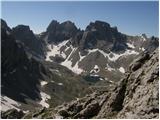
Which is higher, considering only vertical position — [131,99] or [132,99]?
[131,99]

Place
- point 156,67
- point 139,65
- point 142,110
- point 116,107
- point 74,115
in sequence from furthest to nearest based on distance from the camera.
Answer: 1. point 74,115
2. point 139,65
3. point 116,107
4. point 156,67
5. point 142,110

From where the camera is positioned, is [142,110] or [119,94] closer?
[142,110]

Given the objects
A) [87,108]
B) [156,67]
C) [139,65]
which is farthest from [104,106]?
[156,67]

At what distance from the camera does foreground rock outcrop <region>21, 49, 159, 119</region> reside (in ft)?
142

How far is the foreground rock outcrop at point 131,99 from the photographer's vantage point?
43.2m

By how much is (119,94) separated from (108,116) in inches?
158

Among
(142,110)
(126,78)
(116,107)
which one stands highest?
(126,78)

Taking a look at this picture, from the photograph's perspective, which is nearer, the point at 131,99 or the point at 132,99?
the point at 132,99

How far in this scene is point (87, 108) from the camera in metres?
57.7

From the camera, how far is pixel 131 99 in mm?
48906

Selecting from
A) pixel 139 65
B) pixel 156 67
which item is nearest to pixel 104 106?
pixel 139 65

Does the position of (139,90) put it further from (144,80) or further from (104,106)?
(104,106)

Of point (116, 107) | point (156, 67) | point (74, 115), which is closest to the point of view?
point (156, 67)

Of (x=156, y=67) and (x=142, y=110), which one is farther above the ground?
(x=156, y=67)
